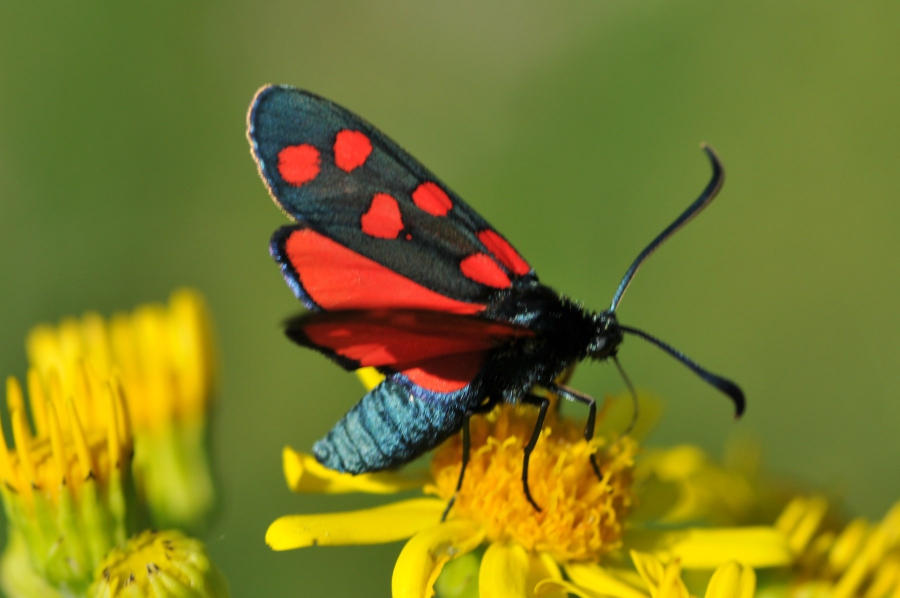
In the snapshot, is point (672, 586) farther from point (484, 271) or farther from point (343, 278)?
point (343, 278)

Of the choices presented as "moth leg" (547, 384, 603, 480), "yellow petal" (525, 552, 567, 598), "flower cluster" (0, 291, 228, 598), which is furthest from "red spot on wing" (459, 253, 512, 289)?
"flower cluster" (0, 291, 228, 598)

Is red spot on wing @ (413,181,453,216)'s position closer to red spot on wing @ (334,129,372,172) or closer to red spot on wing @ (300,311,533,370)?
red spot on wing @ (334,129,372,172)

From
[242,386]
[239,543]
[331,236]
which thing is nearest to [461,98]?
[242,386]

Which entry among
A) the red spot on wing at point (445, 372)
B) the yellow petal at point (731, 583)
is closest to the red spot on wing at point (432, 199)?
the red spot on wing at point (445, 372)

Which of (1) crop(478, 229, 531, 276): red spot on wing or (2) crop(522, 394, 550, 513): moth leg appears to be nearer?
(2) crop(522, 394, 550, 513): moth leg

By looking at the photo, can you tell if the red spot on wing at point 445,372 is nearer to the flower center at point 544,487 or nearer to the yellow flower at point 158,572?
the flower center at point 544,487
